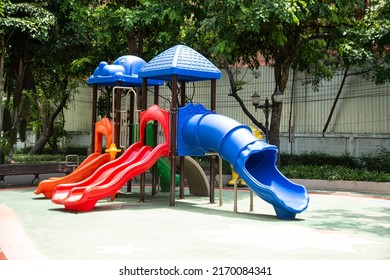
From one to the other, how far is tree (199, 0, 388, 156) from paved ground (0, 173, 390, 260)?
5.23 metres

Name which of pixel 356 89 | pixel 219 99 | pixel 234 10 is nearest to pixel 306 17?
pixel 234 10

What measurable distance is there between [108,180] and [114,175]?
23 cm

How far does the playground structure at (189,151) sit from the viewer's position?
1054cm

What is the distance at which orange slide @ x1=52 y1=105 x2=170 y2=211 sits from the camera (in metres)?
11.0

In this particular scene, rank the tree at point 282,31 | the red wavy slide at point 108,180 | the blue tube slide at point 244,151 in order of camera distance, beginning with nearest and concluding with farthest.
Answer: the blue tube slide at point 244,151, the red wavy slide at point 108,180, the tree at point 282,31

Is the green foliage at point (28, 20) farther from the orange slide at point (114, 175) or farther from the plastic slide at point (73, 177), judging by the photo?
the orange slide at point (114, 175)

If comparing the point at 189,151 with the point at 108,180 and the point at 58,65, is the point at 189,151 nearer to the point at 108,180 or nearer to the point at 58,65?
the point at 108,180

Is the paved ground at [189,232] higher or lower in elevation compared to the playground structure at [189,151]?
lower

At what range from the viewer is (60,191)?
38.7 ft

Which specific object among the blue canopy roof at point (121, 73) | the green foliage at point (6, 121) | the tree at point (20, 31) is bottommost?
the green foliage at point (6, 121)

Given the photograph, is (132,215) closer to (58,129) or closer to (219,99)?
(219,99)

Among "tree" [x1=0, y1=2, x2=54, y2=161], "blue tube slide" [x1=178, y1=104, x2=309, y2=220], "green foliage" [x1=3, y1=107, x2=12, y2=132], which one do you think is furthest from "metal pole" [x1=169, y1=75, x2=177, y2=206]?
"green foliage" [x1=3, y1=107, x2=12, y2=132]

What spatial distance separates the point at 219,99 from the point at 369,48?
8.35 m

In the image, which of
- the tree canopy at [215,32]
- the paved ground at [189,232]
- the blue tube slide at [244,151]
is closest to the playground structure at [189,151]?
the blue tube slide at [244,151]
